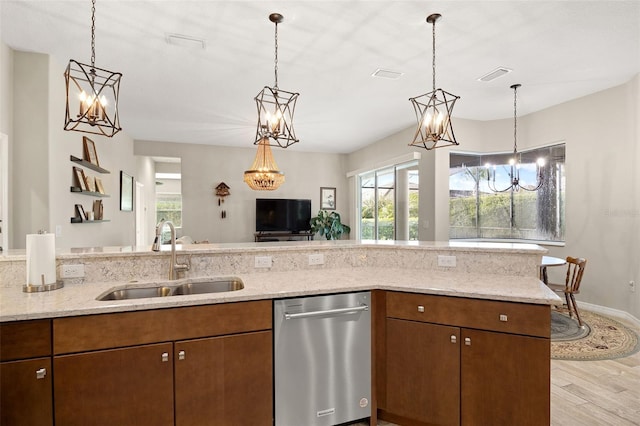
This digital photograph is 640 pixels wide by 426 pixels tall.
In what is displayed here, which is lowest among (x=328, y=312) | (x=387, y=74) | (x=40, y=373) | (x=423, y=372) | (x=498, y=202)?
(x=423, y=372)

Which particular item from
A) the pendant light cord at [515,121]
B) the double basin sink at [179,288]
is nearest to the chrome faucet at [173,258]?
the double basin sink at [179,288]

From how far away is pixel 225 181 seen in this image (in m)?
7.20

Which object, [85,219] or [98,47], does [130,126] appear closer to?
[85,219]

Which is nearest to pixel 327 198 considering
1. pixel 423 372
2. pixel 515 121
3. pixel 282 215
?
pixel 282 215

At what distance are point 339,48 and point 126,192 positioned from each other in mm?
4907

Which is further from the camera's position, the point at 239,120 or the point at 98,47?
the point at 239,120

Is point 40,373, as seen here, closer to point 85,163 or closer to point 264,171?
point 85,163

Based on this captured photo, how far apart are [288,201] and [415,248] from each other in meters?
5.25

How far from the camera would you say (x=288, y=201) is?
745cm

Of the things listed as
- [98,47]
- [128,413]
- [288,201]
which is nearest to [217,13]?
[98,47]

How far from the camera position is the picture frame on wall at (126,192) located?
574cm

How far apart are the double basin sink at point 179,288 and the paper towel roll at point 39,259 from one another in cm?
35

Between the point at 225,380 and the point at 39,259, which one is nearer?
the point at 225,380

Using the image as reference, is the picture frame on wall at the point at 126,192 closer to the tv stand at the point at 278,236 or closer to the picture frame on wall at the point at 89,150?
the picture frame on wall at the point at 89,150
